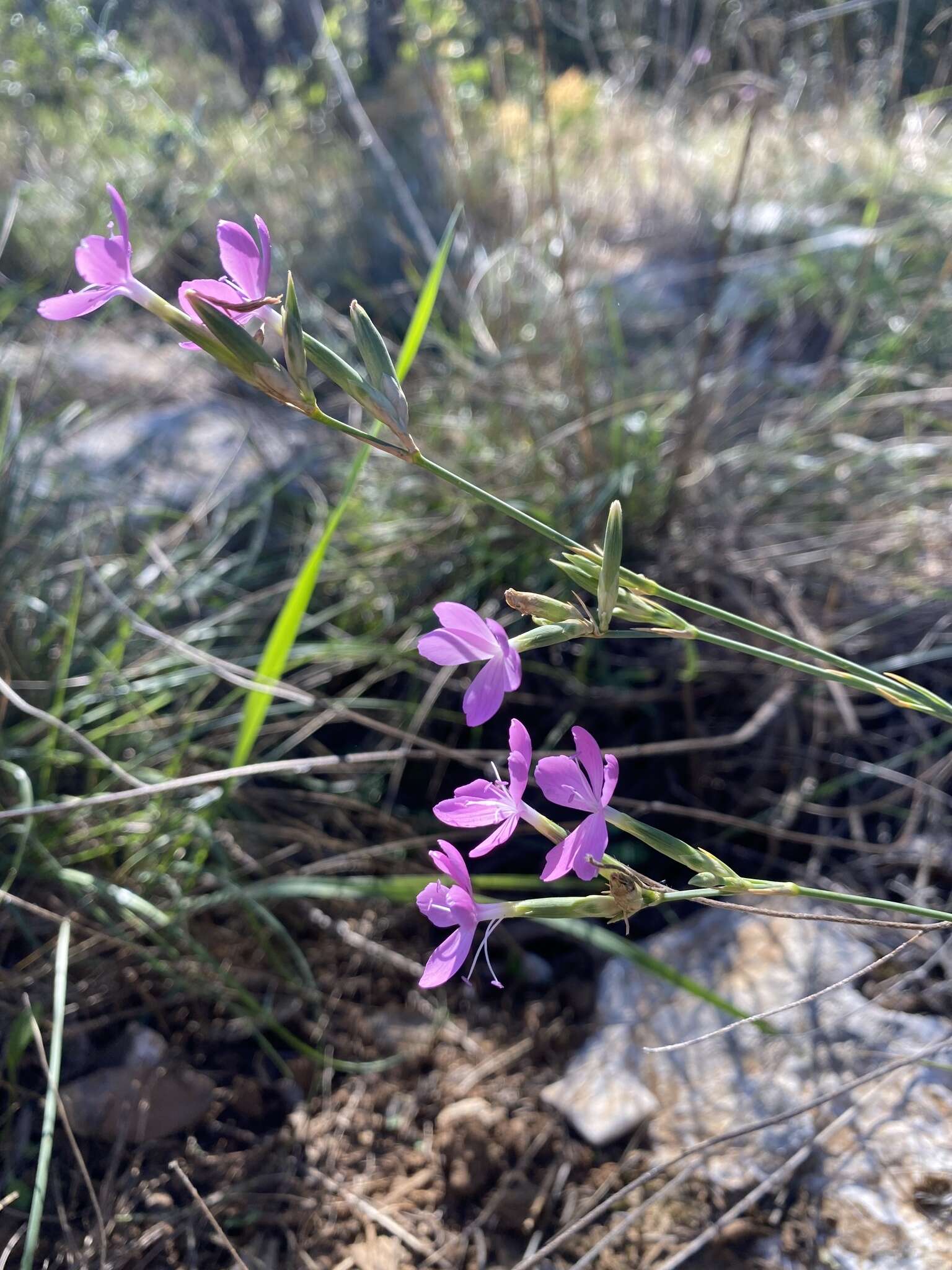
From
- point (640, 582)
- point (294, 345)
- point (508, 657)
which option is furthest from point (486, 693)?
point (294, 345)

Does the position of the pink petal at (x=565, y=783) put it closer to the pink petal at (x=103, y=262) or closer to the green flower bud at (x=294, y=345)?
the green flower bud at (x=294, y=345)

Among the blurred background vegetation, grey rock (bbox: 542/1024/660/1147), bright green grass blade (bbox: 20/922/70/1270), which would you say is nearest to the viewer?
bright green grass blade (bbox: 20/922/70/1270)

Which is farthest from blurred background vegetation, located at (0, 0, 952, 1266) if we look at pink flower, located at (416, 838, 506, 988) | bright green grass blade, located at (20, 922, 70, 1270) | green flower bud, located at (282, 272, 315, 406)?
green flower bud, located at (282, 272, 315, 406)

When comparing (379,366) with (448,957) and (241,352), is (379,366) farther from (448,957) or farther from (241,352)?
(448,957)

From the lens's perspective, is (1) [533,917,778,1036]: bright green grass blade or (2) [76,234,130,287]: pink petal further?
(1) [533,917,778,1036]: bright green grass blade

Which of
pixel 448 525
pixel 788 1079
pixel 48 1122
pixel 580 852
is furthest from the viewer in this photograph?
pixel 448 525

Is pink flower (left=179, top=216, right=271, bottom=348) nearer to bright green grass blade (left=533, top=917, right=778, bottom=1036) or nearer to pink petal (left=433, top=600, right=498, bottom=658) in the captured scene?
pink petal (left=433, top=600, right=498, bottom=658)

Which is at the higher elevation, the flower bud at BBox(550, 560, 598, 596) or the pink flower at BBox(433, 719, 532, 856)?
the flower bud at BBox(550, 560, 598, 596)
